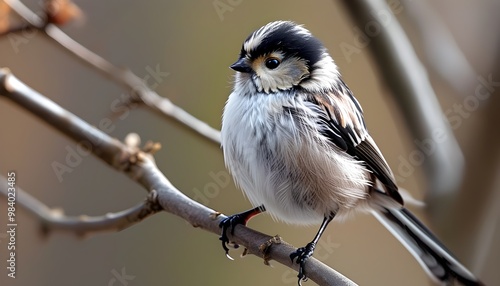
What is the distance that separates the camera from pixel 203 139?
6.00 feet

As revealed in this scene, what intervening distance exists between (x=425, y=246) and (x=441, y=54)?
1.94 feet

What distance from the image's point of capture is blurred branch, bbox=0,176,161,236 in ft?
5.17

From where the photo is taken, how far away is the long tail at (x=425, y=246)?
1.56 metres

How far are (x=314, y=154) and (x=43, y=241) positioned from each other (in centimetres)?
81

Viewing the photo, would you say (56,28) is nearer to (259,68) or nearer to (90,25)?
(90,25)

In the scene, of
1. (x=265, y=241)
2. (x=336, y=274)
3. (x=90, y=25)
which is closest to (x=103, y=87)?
(x=90, y=25)

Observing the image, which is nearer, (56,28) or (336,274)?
(336,274)

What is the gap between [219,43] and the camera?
5.85ft

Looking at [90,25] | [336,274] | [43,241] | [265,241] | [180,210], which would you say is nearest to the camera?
[336,274]

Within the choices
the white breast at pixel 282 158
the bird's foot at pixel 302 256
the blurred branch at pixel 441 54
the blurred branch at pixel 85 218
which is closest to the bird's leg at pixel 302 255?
the bird's foot at pixel 302 256

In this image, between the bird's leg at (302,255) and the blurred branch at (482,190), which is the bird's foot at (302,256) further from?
the blurred branch at (482,190)

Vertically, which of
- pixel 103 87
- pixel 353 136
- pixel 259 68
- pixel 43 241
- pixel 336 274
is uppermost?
pixel 259 68

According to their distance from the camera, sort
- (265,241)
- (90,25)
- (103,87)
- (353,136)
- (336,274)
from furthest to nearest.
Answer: (103,87)
(90,25)
(353,136)
(265,241)
(336,274)

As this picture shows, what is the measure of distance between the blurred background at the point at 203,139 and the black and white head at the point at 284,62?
0.33 ft
